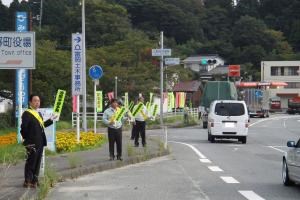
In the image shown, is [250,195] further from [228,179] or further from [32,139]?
[32,139]

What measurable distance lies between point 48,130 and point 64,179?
462cm

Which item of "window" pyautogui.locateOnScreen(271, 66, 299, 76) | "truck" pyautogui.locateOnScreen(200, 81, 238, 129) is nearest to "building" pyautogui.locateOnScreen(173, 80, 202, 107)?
"window" pyautogui.locateOnScreen(271, 66, 299, 76)

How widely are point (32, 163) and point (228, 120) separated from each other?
1564 cm

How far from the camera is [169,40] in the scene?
98.8 m

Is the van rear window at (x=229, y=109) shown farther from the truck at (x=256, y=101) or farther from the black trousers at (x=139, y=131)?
the truck at (x=256, y=101)

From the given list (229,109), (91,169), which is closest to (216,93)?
(229,109)

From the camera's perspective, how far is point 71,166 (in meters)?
13.0

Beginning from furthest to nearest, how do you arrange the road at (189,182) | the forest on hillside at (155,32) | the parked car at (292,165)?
the forest on hillside at (155,32) → the parked car at (292,165) → the road at (189,182)

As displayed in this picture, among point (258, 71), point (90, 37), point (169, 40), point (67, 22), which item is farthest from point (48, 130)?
point (258, 71)

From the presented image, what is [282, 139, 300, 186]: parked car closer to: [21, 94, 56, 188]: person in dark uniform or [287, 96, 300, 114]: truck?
[21, 94, 56, 188]: person in dark uniform

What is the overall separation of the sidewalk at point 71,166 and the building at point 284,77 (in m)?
87.7

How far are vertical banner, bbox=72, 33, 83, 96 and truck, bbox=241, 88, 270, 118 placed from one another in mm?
44115

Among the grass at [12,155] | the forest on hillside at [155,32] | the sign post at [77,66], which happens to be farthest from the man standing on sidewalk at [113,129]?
the forest on hillside at [155,32]

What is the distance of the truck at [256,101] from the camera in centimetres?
6375
